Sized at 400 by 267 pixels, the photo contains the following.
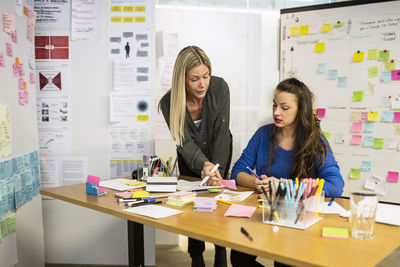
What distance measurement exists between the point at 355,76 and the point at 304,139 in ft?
4.95

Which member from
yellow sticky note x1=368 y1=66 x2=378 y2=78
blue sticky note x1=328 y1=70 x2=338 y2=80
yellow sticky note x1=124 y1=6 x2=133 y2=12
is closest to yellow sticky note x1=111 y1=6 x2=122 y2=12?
yellow sticky note x1=124 y1=6 x2=133 y2=12

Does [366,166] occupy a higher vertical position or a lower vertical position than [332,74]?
lower

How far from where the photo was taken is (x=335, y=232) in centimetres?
117

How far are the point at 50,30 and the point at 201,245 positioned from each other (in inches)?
68.6

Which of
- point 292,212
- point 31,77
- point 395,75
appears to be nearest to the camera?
point 292,212

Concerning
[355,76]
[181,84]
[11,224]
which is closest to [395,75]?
[355,76]

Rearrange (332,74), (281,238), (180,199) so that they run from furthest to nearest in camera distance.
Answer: (332,74), (180,199), (281,238)

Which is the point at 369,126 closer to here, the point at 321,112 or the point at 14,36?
the point at 321,112

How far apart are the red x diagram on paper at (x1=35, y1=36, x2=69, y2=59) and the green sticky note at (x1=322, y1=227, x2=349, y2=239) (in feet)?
6.86

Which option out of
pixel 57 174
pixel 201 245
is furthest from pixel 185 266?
pixel 57 174

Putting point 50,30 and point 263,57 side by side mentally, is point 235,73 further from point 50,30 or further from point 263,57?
point 50,30

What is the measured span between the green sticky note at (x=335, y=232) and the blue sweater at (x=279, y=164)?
0.46 meters

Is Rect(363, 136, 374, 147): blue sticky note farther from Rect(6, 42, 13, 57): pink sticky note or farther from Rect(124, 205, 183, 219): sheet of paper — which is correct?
Rect(6, 42, 13, 57): pink sticky note

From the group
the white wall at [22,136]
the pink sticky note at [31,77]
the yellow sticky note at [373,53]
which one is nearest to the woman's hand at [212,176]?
the white wall at [22,136]
